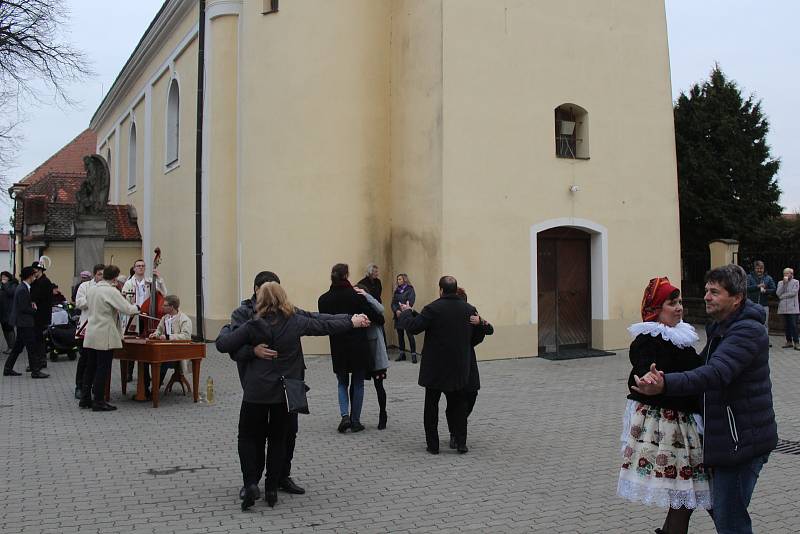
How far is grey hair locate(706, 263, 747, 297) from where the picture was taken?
4008 millimetres

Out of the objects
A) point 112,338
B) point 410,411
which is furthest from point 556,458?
point 112,338

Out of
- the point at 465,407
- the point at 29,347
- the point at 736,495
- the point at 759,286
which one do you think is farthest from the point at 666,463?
the point at 759,286

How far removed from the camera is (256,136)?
16.2 m

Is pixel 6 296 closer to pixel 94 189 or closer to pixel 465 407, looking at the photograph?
pixel 94 189

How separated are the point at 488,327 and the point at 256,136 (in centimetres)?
992

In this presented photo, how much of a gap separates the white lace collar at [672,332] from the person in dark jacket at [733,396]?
27 cm

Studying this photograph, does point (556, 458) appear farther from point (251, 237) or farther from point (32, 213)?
point (32, 213)

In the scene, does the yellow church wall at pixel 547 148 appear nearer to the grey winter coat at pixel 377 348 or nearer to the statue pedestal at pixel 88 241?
the grey winter coat at pixel 377 348

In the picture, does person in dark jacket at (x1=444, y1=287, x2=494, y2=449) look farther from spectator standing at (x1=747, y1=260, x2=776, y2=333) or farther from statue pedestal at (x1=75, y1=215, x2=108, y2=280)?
statue pedestal at (x1=75, y1=215, x2=108, y2=280)

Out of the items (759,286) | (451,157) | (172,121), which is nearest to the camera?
(451,157)

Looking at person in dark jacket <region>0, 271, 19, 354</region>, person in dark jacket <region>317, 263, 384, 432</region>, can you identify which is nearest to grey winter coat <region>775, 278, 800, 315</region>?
person in dark jacket <region>317, 263, 384, 432</region>

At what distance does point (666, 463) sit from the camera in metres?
4.30

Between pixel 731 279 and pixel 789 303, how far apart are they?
13.8m

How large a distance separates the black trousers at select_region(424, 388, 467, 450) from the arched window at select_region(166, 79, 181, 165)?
17.1 metres
